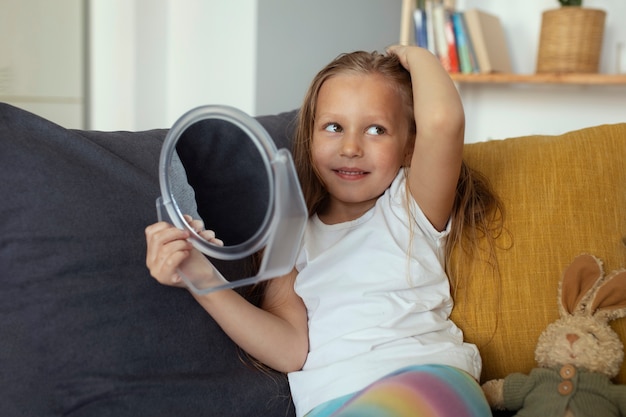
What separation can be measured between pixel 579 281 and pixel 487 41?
1.77 metres

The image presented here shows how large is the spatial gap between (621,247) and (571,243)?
0.27 ft

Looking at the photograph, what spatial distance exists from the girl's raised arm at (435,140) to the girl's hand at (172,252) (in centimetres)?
34

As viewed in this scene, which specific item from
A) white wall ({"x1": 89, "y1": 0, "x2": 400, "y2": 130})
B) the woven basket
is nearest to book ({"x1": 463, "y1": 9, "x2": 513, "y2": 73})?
the woven basket

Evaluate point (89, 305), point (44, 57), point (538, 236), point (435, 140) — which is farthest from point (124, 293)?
point (44, 57)

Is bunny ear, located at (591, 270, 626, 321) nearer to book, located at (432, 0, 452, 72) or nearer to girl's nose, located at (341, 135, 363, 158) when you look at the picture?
girl's nose, located at (341, 135, 363, 158)

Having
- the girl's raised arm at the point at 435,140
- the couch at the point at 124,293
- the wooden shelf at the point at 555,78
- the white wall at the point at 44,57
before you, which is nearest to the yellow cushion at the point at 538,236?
the couch at the point at 124,293

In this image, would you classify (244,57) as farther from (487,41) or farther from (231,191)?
(231,191)

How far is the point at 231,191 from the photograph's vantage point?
97 centimetres

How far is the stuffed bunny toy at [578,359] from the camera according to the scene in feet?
3.44

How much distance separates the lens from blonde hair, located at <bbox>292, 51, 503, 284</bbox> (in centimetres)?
118

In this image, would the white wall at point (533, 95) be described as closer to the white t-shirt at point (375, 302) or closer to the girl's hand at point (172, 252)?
the white t-shirt at point (375, 302)

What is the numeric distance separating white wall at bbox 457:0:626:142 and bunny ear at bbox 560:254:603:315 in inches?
67.0

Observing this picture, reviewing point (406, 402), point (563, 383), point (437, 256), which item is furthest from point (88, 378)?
point (563, 383)

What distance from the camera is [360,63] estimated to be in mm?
1192
